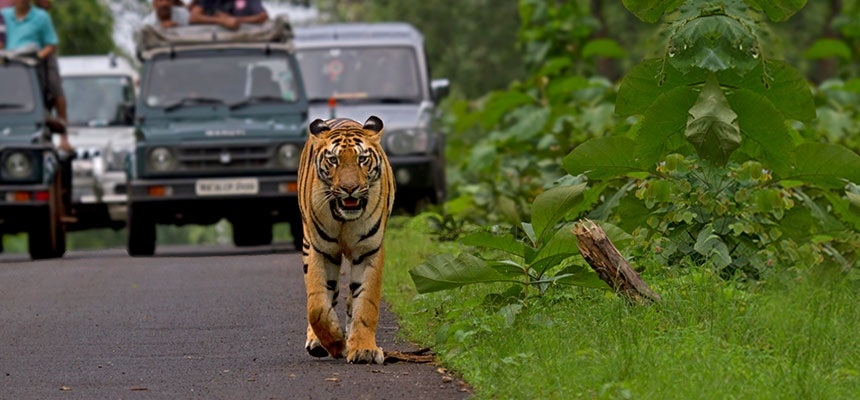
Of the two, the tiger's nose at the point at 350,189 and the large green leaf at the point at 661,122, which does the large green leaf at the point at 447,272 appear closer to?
the tiger's nose at the point at 350,189

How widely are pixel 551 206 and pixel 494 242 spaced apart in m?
0.59

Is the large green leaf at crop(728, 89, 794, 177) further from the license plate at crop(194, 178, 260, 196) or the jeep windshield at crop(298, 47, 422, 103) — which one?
the jeep windshield at crop(298, 47, 422, 103)

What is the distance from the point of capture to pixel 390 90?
21.5 meters

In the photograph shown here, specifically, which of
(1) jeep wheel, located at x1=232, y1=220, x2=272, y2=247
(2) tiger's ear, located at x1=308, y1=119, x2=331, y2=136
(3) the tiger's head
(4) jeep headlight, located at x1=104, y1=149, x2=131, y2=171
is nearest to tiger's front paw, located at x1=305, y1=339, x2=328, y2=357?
(3) the tiger's head

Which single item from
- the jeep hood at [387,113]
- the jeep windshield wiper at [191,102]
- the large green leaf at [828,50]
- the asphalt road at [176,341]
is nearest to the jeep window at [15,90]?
the jeep windshield wiper at [191,102]

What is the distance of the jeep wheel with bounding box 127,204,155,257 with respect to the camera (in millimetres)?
18906

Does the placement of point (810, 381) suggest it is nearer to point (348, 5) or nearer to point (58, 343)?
point (58, 343)

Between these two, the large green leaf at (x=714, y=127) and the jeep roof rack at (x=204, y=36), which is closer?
the large green leaf at (x=714, y=127)

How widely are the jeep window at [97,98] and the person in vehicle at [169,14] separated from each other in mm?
3087

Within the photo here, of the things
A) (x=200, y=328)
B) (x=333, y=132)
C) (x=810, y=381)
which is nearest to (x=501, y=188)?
(x=200, y=328)

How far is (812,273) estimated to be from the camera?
1026 centimetres

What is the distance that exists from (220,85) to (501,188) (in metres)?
3.24

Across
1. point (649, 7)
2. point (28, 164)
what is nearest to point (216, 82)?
point (28, 164)

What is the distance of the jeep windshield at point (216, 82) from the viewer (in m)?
19.4
